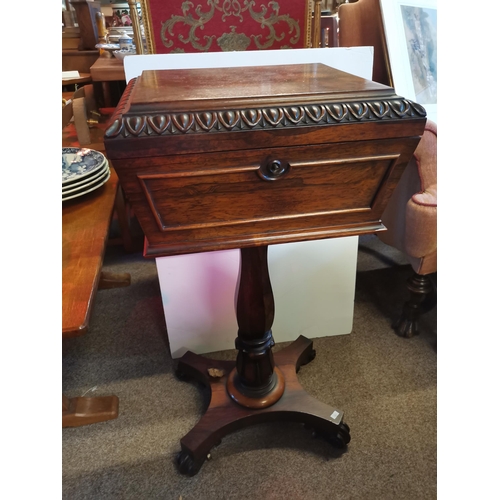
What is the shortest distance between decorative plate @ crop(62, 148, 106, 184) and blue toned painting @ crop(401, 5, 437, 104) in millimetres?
975

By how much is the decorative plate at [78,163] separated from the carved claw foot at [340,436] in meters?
0.85

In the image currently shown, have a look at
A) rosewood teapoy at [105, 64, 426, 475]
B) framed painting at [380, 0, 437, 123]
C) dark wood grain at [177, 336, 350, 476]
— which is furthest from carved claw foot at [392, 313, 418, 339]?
rosewood teapoy at [105, 64, 426, 475]

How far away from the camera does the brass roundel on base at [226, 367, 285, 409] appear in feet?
3.34

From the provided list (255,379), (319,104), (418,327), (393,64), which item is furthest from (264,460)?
(393,64)

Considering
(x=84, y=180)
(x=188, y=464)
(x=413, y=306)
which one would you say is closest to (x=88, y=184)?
(x=84, y=180)

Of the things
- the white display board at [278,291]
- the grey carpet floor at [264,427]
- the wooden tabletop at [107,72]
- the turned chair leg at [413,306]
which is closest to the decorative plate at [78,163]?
the white display board at [278,291]

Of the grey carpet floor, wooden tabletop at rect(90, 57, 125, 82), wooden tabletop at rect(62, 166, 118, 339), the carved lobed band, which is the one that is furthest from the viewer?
wooden tabletop at rect(90, 57, 125, 82)

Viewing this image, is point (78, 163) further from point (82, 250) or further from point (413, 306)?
point (413, 306)

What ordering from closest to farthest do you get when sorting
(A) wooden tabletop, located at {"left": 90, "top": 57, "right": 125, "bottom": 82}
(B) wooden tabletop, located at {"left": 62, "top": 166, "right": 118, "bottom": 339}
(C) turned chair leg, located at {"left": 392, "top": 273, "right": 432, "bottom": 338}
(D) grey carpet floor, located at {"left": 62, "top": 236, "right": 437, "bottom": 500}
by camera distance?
(B) wooden tabletop, located at {"left": 62, "top": 166, "right": 118, "bottom": 339} < (D) grey carpet floor, located at {"left": 62, "top": 236, "right": 437, "bottom": 500} < (C) turned chair leg, located at {"left": 392, "top": 273, "right": 432, "bottom": 338} < (A) wooden tabletop, located at {"left": 90, "top": 57, "right": 125, "bottom": 82}

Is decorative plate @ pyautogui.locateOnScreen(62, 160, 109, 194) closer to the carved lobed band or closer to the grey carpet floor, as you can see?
the carved lobed band

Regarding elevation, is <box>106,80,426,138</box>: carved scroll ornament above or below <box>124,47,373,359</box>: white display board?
above

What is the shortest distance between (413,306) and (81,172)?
1.03 m

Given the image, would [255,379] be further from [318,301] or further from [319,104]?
[319,104]

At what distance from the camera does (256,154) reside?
0.59 m
